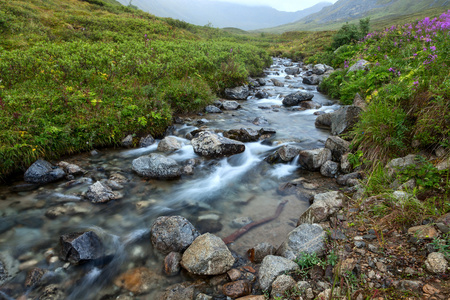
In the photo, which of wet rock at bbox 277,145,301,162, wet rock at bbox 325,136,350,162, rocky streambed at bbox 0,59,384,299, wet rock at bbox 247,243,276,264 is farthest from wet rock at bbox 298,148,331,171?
wet rock at bbox 247,243,276,264

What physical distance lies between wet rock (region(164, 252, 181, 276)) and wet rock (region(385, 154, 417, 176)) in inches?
160

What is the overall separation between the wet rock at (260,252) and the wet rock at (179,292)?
1.04 metres

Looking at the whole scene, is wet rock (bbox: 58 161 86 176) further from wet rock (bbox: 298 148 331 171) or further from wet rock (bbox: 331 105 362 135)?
wet rock (bbox: 331 105 362 135)

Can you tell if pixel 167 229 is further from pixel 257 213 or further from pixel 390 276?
pixel 390 276

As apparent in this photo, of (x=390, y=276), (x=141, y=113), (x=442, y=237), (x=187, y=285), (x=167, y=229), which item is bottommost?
(x=187, y=285)

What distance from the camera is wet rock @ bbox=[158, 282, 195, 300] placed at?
3.28m

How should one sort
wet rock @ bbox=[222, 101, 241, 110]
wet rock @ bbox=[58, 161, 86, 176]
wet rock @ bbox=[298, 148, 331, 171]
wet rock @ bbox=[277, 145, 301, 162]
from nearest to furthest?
wet rock @ bbox=[58, 161, 86, 176]
wet rock @ bbox=[298, 148, 331, 171]
wet rock @ bbox=[277, 145, 301, 162]
wet rock @ bbox=[222, 101, 241, 110]

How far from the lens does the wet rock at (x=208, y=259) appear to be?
354 centimetres

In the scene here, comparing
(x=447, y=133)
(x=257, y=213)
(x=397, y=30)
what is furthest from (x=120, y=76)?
(x=397, y=30)

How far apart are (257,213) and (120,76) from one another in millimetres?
8879

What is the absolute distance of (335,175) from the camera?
638 centimetres

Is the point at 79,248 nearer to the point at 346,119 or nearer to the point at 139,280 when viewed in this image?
the point at 139,280

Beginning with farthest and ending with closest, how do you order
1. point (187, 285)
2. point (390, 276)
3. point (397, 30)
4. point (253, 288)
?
point (397, 30) → point (187, 285) → point (253, 288) → point (390, 276)

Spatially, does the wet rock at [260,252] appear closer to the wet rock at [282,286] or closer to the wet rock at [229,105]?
the wet rock at [282,286]
